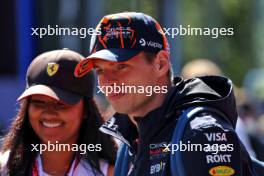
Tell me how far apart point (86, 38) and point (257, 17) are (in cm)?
232

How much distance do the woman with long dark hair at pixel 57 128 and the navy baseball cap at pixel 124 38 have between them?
467 millimetres

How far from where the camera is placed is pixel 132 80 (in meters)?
2.77

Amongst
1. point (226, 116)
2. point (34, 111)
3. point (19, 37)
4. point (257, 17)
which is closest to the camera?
point (226, 116)

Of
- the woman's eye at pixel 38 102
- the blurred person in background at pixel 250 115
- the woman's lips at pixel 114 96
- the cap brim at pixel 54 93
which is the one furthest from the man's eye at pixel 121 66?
the blurred person in background at pixel 250 115

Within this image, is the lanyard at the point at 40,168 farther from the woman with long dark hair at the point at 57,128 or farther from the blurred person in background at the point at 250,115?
the blurred person in background at the point at 250,115

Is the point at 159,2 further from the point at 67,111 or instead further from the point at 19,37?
the point at 67,111

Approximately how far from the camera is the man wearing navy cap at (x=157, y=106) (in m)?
2.43

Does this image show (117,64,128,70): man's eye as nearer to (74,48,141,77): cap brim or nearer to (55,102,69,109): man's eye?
(74,48,141,77): cap brim

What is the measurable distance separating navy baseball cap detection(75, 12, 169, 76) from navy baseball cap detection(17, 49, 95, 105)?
45cm

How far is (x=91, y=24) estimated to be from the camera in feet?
21.1

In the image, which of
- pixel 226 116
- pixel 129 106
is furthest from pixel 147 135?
pixel 226 116

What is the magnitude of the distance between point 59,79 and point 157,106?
736mm

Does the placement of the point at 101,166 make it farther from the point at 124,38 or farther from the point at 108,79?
the point at 124,38

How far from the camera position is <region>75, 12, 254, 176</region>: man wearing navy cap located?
7.96 ft
